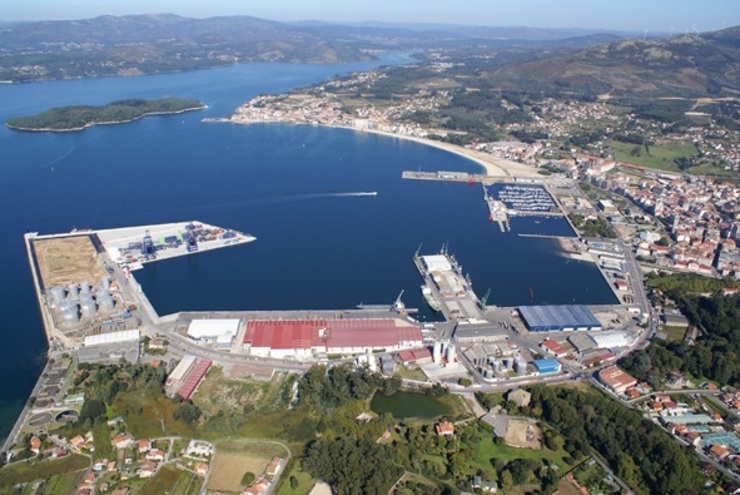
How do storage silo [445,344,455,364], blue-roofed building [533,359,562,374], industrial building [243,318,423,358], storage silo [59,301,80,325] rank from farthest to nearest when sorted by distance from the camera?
1. storage silo [59,301,80,325]
2. industrial building [243,318,423,358]
3. storage silo [445,344,455,364]
4. blue-roofed building [533,359,562,374]

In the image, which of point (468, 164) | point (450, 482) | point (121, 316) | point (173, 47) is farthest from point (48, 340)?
point (173, 47)

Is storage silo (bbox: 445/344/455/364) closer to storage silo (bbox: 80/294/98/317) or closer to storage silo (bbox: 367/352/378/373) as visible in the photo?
storage silo (bbox: 367/352/378/373)

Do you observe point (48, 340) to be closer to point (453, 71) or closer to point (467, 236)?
point (467, 236)

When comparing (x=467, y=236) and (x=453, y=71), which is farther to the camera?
Answer: (x=453, y=71)

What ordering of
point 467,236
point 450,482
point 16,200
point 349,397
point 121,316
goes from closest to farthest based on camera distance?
point 450,482, point 349,397, point 121,316, point 467,236, point 16,200

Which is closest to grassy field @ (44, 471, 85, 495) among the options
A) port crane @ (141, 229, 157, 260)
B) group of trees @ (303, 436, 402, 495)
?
group of trees @ (303, 436, 402, 495)

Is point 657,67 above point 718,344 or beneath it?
above

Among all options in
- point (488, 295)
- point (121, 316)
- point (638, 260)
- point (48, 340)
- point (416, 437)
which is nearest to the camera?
point (416, 437)
